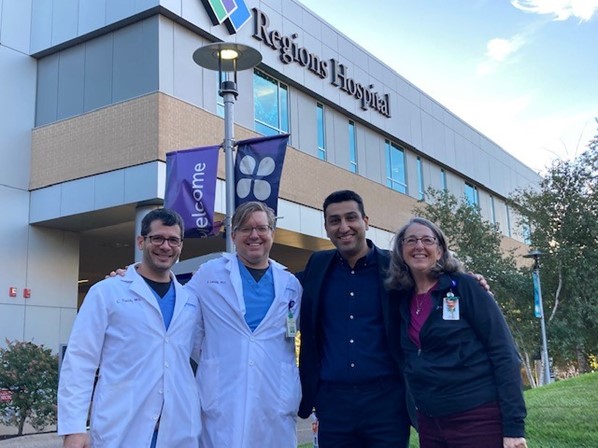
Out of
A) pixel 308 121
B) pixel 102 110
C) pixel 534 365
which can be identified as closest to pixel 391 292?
pixel 102 110

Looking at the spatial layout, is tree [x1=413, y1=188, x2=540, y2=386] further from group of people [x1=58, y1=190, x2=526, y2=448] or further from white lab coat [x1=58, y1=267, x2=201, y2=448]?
white lab coat [x1=58, y1=267, x2=201, y2=448]

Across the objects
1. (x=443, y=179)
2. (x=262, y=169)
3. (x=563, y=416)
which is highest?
(x=443, y=179)

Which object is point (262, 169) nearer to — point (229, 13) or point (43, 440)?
point (43, 440)

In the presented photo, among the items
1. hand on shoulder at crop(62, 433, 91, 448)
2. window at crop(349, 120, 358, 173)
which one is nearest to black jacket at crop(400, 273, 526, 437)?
hand on shoulder at crop(62, 433, 91, 448)

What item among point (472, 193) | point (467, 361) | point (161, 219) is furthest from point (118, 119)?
point (472, 193)

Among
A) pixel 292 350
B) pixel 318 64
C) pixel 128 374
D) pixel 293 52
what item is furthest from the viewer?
pixel 318 64

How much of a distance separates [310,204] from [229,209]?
8.59 meters

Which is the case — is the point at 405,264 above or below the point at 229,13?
below

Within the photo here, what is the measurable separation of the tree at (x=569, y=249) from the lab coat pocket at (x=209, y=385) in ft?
63.0

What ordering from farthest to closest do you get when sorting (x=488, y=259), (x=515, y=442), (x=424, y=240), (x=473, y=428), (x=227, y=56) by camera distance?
(x=488, y=259)
(x=227, y=56)
(x=424, y=240)
(x=473, y=428)
(x=515, y=442)

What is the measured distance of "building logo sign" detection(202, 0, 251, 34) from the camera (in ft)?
49.4

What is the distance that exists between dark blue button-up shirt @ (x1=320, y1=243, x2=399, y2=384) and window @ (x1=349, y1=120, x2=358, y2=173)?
16.2m

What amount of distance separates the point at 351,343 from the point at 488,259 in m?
18.0

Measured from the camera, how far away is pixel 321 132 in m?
19.1
